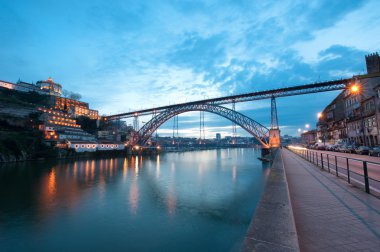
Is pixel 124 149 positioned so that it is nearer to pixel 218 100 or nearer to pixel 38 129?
pixel 38 129

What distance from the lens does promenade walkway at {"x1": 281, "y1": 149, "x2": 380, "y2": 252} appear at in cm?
278

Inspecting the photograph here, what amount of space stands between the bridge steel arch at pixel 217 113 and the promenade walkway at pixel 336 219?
108ft

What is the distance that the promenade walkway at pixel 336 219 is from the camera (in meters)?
2.78

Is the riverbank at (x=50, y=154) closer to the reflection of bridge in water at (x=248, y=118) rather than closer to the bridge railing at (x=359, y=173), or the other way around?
the reflection of bridge in water at (x=248, y=118)

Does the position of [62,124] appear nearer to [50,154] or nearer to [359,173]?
[50,154]

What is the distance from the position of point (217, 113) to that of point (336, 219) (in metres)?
39.4

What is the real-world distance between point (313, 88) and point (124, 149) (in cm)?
5213

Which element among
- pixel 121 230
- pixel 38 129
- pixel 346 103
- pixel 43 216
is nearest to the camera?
pixel 121 230

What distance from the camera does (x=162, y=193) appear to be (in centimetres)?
1415

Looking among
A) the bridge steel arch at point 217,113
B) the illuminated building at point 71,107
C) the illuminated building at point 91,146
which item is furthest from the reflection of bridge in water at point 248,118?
the illuminated building at point 71,107

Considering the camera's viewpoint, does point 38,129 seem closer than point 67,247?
No

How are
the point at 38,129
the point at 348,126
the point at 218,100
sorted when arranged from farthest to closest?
the point at 38,129 < the point at 218,100 < the point at 348,126

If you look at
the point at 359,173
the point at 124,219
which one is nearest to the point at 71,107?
the point at 124,219

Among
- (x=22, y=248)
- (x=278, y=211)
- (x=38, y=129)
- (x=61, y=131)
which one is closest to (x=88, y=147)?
(x=61, y=131)
